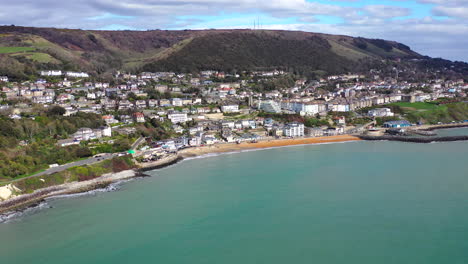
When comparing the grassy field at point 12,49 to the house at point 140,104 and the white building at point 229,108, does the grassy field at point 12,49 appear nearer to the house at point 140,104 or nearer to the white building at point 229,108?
the house at point 140,104

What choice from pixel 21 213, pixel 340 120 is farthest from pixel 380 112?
pixel 21 213

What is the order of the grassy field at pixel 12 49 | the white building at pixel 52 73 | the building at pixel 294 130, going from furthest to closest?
the grassy field at pixel 12 49 → the white building at pixel 52 73 → the building at pixel 294 130

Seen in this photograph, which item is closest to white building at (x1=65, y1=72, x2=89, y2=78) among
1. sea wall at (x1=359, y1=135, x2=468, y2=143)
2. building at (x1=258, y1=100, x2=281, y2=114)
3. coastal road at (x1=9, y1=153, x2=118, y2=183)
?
building at (x1=258, y1=100, x2=281, y2=114)

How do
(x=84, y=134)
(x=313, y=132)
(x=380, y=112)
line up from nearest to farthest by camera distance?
(x=84, y=134), (x=313, y=132), (x=380, y=112)

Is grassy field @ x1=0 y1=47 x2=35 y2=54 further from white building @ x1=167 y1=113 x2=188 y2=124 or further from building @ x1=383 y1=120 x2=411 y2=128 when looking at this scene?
building @ x1=383 y1=120 x2=411 y2=128

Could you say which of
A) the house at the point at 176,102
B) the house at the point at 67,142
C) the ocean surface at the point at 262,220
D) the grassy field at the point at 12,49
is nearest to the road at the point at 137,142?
the house at the point at 67,142

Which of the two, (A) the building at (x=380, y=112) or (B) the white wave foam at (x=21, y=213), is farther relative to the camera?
(A) the building at (x=380, y=112)

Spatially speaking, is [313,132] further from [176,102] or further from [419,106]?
[419,106]
